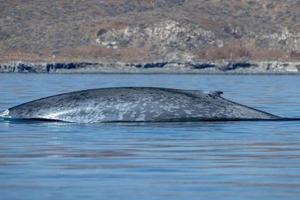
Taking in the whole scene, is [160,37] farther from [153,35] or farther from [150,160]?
[150,160]

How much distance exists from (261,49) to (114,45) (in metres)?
13.9

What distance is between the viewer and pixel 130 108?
2734cm

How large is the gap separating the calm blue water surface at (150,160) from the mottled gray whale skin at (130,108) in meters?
0.74

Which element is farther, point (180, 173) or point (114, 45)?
point (114, 45)

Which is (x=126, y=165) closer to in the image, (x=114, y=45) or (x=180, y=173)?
(x=180, y=173)

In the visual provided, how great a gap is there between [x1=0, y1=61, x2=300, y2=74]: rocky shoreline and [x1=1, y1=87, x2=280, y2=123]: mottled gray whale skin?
284ft

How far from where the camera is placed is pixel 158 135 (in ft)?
76.9

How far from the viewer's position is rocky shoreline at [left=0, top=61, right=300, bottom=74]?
117m

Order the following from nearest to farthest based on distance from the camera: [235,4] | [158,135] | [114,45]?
[158,135]
[114,45]
[235,4]

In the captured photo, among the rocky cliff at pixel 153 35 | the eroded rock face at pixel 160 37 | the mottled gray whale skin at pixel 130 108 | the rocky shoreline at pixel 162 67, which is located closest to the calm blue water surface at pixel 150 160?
the mottled gray whale skin at pixel 130 108

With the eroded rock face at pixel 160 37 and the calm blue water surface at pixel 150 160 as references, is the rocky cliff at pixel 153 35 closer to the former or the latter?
the eroded rock face at pixel 160 37

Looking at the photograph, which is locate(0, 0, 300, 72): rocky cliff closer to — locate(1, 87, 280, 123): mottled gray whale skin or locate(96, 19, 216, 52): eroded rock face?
locate(96, 19, 216, 52): eroded rock face

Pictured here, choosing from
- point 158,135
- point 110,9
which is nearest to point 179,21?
point 110,9

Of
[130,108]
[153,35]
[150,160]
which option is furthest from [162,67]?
[150,160]
